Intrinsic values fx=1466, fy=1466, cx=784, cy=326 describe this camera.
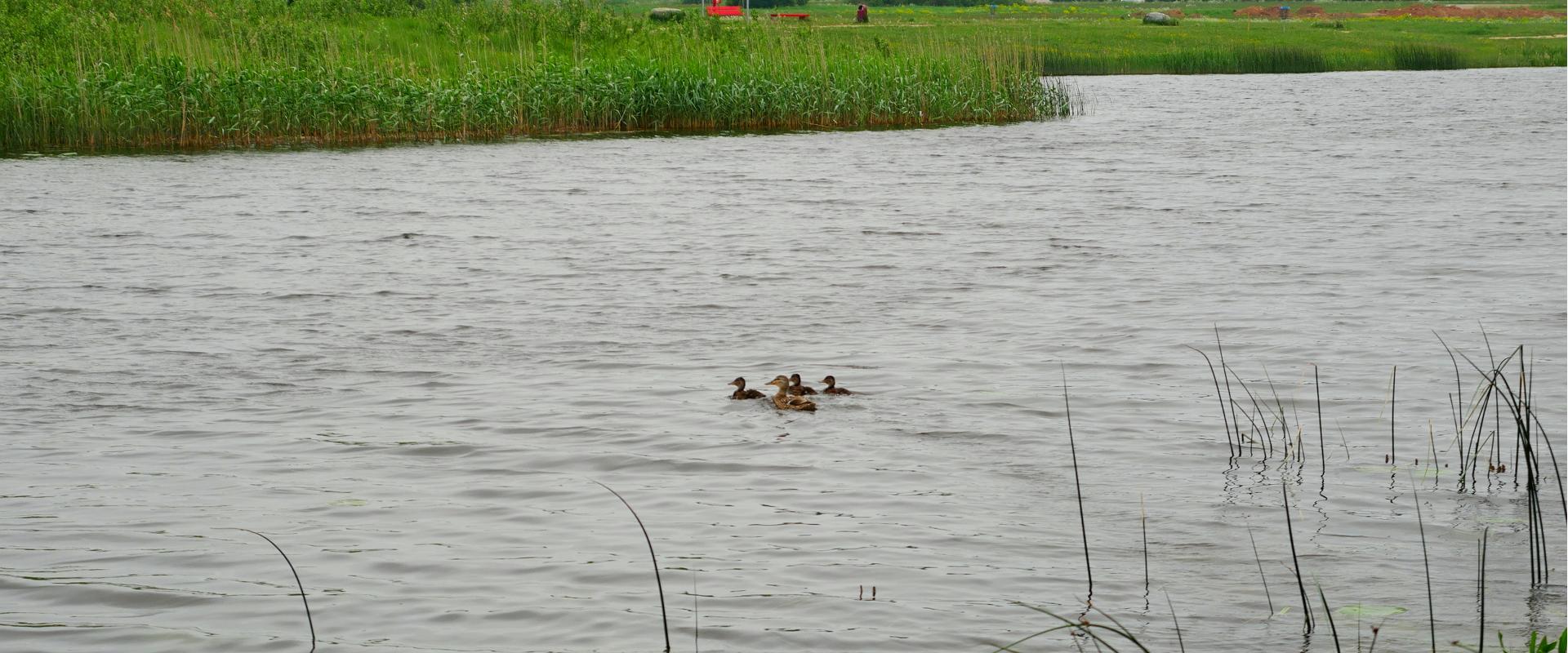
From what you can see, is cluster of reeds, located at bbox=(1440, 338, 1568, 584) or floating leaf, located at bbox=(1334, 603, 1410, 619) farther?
cluster of reeds, located at bbox=(1440, 338, 1568, 584)

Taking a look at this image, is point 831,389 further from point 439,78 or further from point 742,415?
point 439,78

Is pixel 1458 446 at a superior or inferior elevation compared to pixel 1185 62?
inferior

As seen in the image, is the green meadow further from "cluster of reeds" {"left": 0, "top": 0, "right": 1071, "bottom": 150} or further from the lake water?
the lake water

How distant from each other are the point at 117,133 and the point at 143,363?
60.6 feet

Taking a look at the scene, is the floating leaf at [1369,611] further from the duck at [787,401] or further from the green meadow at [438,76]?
the green meadow at [438,76]

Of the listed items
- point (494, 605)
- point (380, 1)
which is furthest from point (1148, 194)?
point (380, 1)

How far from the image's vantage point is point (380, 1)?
1547 inches

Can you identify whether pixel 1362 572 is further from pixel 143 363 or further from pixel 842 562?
pixel 143 363

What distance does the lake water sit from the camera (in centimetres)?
574

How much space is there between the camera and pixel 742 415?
8820mm

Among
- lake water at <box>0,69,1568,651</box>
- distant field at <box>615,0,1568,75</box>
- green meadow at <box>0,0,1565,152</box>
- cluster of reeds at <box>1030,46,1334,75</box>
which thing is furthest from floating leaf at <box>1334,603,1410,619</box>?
cluster of reeds at <box>1030,46,1334,75</box>

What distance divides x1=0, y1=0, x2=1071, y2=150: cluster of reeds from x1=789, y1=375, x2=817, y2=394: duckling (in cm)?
2124

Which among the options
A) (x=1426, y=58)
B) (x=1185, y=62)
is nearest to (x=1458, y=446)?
(x=1185, y=62)

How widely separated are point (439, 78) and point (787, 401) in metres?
23.2
